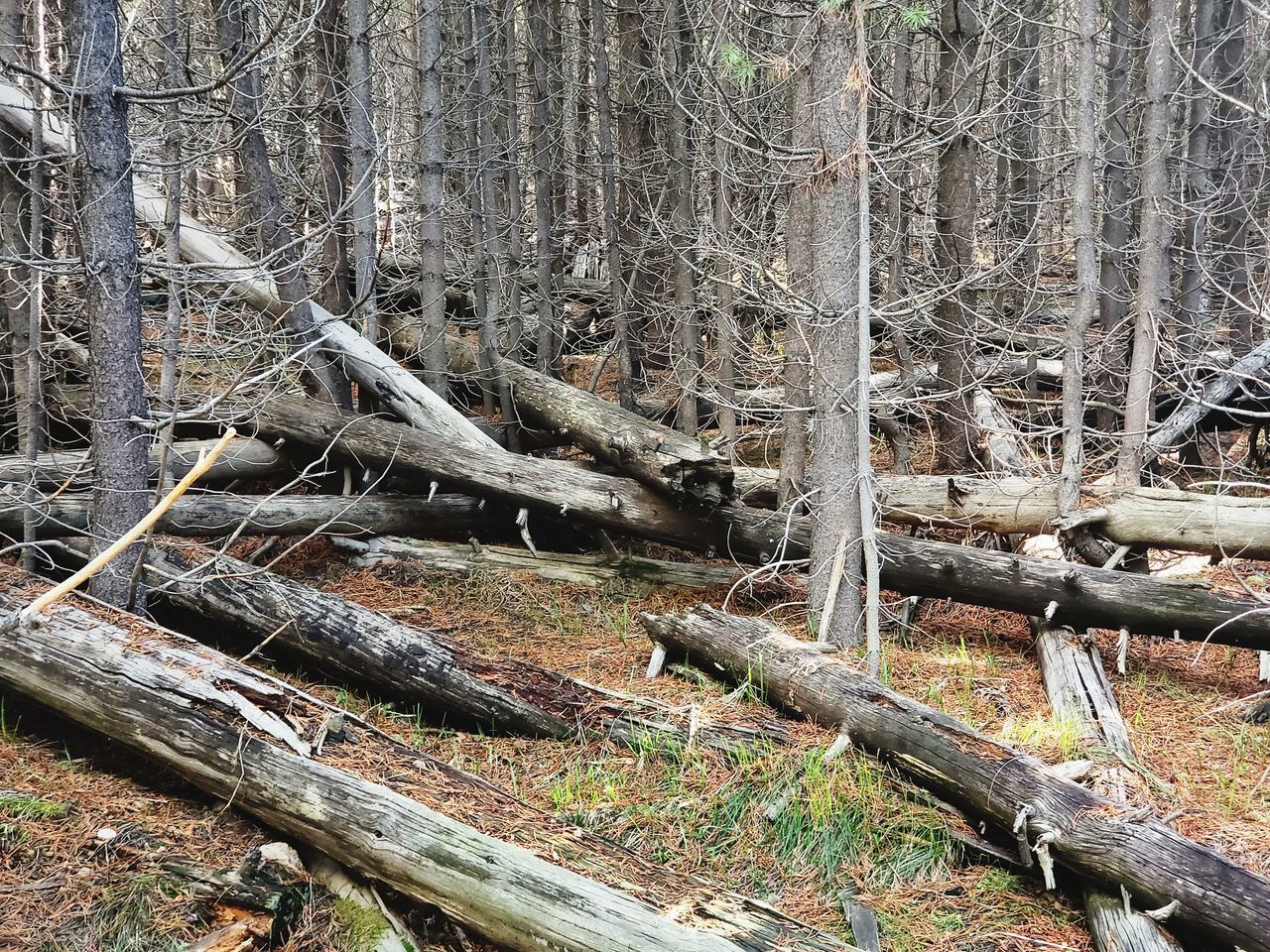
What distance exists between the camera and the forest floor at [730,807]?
12.6 ft

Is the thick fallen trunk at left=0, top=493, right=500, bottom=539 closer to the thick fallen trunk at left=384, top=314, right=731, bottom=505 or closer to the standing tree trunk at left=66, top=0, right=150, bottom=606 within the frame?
the thick fallen trunk at left=384, top=314, right=731, bottom=505

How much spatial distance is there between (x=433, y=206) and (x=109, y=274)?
462 cm

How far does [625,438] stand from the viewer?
7598 millimetres

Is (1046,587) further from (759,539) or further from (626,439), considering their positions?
(626,439)

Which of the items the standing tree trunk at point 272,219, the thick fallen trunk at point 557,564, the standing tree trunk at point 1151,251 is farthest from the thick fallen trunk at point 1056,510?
the standing tree trunk at point 272,219

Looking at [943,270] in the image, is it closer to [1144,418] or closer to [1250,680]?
[1144,418]

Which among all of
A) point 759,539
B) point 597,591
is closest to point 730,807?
point 759,539

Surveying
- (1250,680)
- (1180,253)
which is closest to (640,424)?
(1250,680)

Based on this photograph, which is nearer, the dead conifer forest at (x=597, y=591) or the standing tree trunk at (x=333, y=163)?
the dead conifer forest at (x=597, y=591)

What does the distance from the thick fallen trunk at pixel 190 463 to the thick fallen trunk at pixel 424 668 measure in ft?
5.28

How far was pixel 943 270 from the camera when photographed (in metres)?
8.61

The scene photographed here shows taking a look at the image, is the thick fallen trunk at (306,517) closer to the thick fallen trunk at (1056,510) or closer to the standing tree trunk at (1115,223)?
the thick fallen trunk at (1056,510)

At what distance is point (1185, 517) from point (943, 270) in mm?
2976

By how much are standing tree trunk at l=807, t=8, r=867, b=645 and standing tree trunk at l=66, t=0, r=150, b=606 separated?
12.8ft
